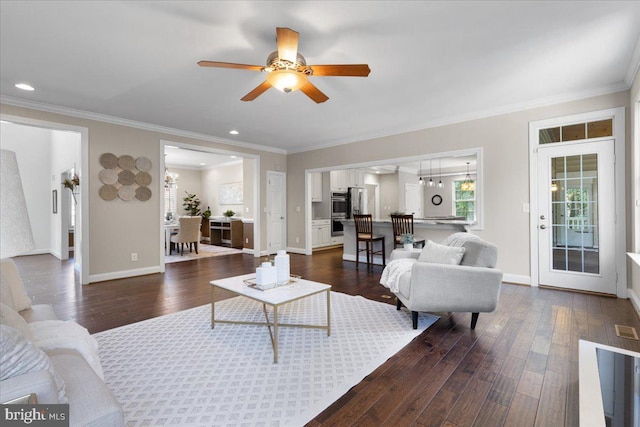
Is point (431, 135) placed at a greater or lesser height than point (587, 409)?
greater

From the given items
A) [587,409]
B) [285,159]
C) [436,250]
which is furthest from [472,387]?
[285,159]

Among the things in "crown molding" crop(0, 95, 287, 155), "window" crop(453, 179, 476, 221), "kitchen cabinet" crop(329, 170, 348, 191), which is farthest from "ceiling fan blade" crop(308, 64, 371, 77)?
"window" crop(453, 179, 476, 221)

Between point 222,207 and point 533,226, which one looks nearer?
point 533,226

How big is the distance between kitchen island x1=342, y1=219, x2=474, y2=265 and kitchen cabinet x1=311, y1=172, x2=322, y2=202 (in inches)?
78.2

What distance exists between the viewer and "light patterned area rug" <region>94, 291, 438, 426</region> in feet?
5.66

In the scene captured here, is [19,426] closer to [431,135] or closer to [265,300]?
[265,300]

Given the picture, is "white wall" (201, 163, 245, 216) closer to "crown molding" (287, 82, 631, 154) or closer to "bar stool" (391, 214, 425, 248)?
"crown molding" (287, 82, 631, 154)

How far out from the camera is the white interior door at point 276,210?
7.42 meters

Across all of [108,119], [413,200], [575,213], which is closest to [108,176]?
[108,119]

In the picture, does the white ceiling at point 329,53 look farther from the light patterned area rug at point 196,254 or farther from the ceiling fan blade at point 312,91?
the light patterned area rug at point 196,254

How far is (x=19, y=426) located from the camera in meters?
0.87

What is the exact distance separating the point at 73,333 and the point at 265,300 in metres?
1.15

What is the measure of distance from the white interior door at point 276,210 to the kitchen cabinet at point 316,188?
2.67ft

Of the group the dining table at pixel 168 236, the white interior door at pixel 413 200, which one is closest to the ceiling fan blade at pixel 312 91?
the dining table at pixel 168 236
